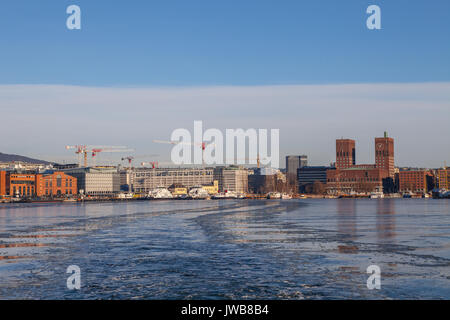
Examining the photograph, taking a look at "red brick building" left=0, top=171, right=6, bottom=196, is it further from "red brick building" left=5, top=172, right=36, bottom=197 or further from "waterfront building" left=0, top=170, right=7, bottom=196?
"red brick building" left=5, top=172, right=36, bottom=197

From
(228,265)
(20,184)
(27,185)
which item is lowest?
(228,265)

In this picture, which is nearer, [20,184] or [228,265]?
[228,265]

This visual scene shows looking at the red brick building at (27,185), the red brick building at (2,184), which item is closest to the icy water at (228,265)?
the red brick building at (2,184)

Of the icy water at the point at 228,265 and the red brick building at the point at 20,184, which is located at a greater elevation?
the red brick building at the point at 20,184
